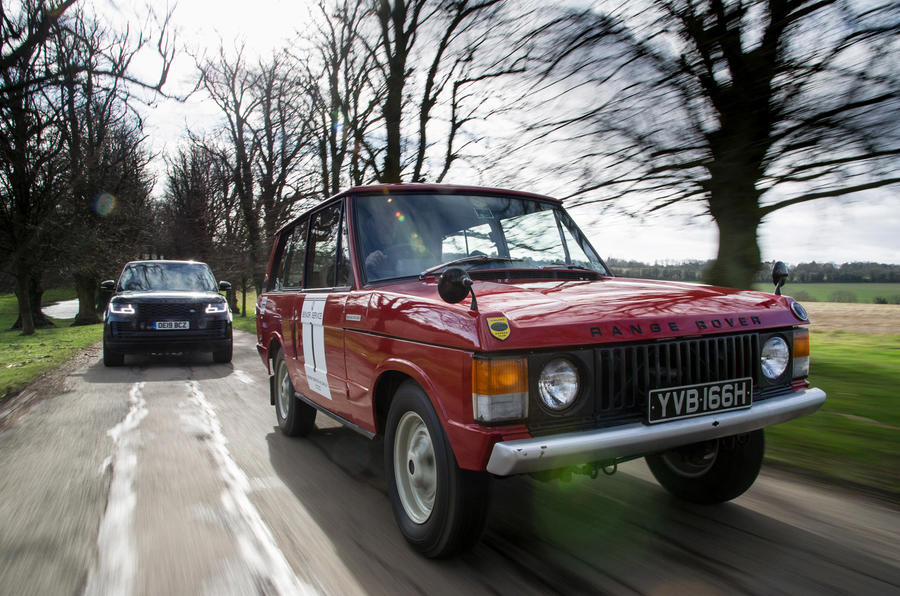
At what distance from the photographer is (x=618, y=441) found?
7.98 feet

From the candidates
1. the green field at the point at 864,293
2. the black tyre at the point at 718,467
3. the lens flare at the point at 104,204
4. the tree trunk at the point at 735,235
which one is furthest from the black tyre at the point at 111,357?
the green field at the point at 864,293

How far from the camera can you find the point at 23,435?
215 inches

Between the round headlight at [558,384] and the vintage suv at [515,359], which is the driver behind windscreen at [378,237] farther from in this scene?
the round headlight at [558,384]

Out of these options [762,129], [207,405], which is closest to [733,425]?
[762,129]

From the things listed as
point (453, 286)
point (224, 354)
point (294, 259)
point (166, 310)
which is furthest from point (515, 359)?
point (166, 310)

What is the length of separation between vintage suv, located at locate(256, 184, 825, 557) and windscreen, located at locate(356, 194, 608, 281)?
0.03ft

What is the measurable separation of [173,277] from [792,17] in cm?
1037

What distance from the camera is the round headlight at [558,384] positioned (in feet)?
8.14

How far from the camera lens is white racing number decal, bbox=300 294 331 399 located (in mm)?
4273

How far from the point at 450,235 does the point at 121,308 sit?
8.33m

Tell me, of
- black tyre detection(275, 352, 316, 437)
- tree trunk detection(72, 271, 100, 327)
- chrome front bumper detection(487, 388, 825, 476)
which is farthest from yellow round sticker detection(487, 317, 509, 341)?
tree trunk detection(72, 271, 100, 327)

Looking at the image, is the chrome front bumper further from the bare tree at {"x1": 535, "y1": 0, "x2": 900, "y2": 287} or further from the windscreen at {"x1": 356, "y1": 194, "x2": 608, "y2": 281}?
the bare tree at {"x1": 535, "y1": 0, "x2": 900, "y2": 287}

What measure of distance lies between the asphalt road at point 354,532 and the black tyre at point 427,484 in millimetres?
131

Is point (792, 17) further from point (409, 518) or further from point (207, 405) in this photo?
point (207, 405)
